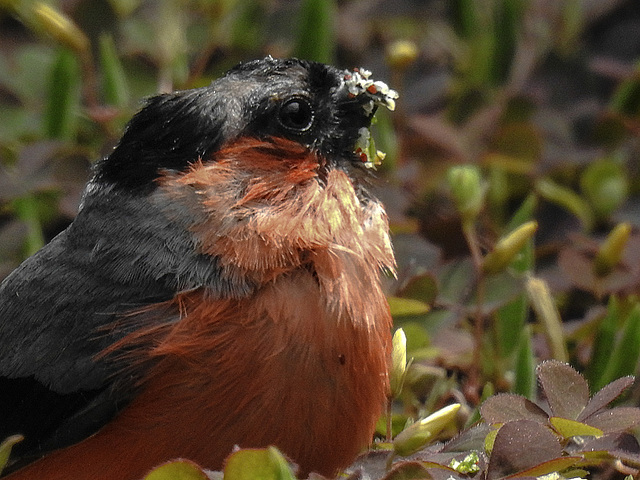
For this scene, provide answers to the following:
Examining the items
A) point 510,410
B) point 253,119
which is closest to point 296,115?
point 253,119

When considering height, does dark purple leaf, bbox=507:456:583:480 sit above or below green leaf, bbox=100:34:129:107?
below

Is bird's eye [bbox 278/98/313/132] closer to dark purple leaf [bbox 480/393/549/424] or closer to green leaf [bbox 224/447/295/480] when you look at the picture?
dark purple leaf [bbox 480/393/549/424]

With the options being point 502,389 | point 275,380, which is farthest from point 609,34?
point 275,380

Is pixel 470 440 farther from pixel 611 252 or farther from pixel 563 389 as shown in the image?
pixel 611 252

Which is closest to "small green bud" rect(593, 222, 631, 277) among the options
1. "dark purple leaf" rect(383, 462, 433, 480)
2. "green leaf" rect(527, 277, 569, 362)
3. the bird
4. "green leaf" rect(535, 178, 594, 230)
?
"green leaf" rect(527, 277, 569, 362)

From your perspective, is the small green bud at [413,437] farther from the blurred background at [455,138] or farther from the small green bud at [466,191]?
the small green bud at [466,191]

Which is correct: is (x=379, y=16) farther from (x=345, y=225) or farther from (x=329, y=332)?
(x=329, y=332)

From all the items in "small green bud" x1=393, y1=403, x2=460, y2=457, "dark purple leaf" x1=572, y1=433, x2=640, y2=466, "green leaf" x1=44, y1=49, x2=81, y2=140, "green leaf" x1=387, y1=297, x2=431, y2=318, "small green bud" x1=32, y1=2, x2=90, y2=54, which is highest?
"small green bud" x1=32, y1=2, x2=90, y2=54
